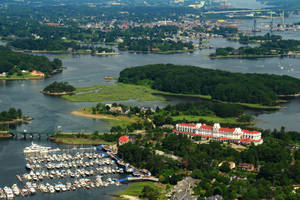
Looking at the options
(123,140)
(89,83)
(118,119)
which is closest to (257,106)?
(118,119)

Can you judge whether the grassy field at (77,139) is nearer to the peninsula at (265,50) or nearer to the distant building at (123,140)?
the distant building at (123,140)

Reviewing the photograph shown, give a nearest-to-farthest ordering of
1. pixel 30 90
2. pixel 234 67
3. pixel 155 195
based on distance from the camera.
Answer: pixel 155 195, pixel 30 90, pixel 234 67

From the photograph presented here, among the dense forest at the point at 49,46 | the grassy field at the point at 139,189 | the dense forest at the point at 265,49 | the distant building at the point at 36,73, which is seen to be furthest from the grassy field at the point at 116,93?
the dense forest at the point at 49,46

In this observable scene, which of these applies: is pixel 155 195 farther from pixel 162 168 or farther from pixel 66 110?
pixel 66 110

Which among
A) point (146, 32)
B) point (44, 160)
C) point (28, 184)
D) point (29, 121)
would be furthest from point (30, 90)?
point (146, 32)

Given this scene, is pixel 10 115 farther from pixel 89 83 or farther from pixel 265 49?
pixel 265 49

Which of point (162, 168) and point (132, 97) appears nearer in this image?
point (162, 168)
